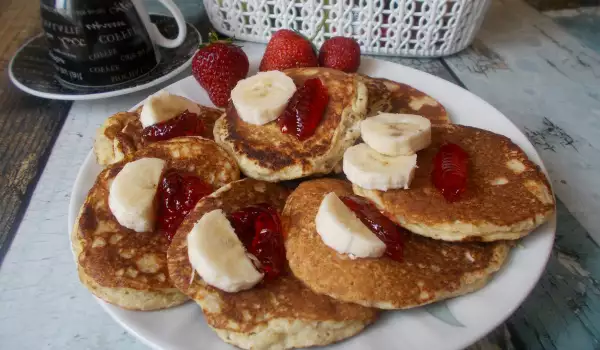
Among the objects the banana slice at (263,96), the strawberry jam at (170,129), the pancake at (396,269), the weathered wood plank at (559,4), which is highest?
the banana slice at (263,96)

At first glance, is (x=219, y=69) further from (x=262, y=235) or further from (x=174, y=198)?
(x=262, y=235)

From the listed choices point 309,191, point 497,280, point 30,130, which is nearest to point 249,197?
point 309,191

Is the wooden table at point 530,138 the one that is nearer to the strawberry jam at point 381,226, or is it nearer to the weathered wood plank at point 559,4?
the weathered wood plank at point 559,4

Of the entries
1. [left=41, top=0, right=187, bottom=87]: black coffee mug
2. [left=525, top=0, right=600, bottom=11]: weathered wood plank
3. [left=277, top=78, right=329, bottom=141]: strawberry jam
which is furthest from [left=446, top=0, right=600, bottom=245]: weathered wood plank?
[left=41, top=0, right=187, bottom=87]: black coffee mug

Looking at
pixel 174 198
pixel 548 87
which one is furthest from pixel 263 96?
pixel 548 87

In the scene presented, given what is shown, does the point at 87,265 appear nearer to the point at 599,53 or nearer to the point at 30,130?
the point at 30,130

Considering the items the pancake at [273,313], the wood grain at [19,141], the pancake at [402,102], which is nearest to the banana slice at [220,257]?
the pancake at [273,313]
